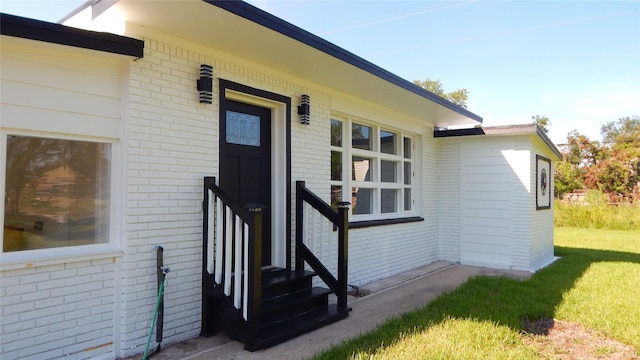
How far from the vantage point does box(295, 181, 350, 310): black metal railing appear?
14.6 ft

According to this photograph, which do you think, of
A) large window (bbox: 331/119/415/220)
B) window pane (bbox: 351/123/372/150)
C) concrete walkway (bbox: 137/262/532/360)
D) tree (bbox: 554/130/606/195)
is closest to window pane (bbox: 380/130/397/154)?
large window (bbox: 331/119/415/220)

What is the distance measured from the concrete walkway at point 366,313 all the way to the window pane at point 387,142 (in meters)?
2.13

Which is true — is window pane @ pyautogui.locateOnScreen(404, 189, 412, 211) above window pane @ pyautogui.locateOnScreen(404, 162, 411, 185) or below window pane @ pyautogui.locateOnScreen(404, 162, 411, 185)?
below

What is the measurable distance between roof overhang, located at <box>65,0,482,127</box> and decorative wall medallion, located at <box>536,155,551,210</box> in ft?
10.7

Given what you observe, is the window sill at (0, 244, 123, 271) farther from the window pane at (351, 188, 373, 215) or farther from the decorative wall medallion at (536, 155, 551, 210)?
the decorative wall medallion at (536, 155, 551, 210)

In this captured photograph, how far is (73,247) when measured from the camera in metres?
3.14

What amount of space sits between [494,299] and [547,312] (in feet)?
2.03

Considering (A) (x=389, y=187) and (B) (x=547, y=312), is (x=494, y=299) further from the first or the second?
(A) (x=389, y=187)

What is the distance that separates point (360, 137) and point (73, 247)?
432cm

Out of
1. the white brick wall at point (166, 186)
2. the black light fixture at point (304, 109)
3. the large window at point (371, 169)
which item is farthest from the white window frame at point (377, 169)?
the white brick wall at point (166, 186)

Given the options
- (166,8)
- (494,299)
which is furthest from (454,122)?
(166,8)

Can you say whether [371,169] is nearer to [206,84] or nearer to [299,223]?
[299,223]

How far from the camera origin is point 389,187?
6949mm

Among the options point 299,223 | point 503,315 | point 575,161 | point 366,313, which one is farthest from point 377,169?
point 575,161
